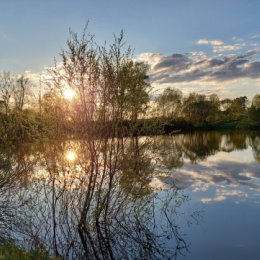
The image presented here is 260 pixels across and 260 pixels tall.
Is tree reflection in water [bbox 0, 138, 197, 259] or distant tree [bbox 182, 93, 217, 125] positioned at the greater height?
distant tree [bbox 182, 93, 217, 125]

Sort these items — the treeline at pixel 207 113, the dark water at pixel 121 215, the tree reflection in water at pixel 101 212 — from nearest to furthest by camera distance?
the dark water at pixel 121 215, the tree reflection in water at pixel 101 212, the treeline at pixel 207 113

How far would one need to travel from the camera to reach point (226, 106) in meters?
159

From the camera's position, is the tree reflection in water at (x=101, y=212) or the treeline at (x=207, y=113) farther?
the treeline at (x=207, y=113)

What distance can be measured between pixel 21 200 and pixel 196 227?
8.20 meters

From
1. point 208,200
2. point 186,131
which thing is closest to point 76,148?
point 208,200

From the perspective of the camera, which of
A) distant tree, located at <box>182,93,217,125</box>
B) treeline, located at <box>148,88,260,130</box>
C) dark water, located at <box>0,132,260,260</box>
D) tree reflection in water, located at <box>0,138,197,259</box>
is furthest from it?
distant tree, located at <box>182,93,217,125</box>

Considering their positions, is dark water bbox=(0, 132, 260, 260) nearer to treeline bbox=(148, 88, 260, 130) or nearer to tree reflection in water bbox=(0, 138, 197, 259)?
tree reflection in water bbox=(0, 138, 197, 259)

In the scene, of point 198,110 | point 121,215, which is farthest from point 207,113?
point 121,215

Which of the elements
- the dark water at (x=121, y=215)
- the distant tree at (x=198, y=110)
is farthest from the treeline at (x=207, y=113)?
the dark water at (x=121, y=215)

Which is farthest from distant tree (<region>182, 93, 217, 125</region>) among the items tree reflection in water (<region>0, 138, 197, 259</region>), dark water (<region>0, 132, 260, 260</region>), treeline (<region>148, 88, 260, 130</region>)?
tree reflection in water (<region>0, 138, 197, 259</region>)

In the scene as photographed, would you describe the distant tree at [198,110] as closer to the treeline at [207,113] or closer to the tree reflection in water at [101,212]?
the treeline at [207,113]

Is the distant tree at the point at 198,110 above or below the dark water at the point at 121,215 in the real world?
above

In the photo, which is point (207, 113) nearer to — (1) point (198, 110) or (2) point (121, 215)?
(1) point (198, 110)

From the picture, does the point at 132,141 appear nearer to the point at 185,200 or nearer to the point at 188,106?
the point at 185,200
